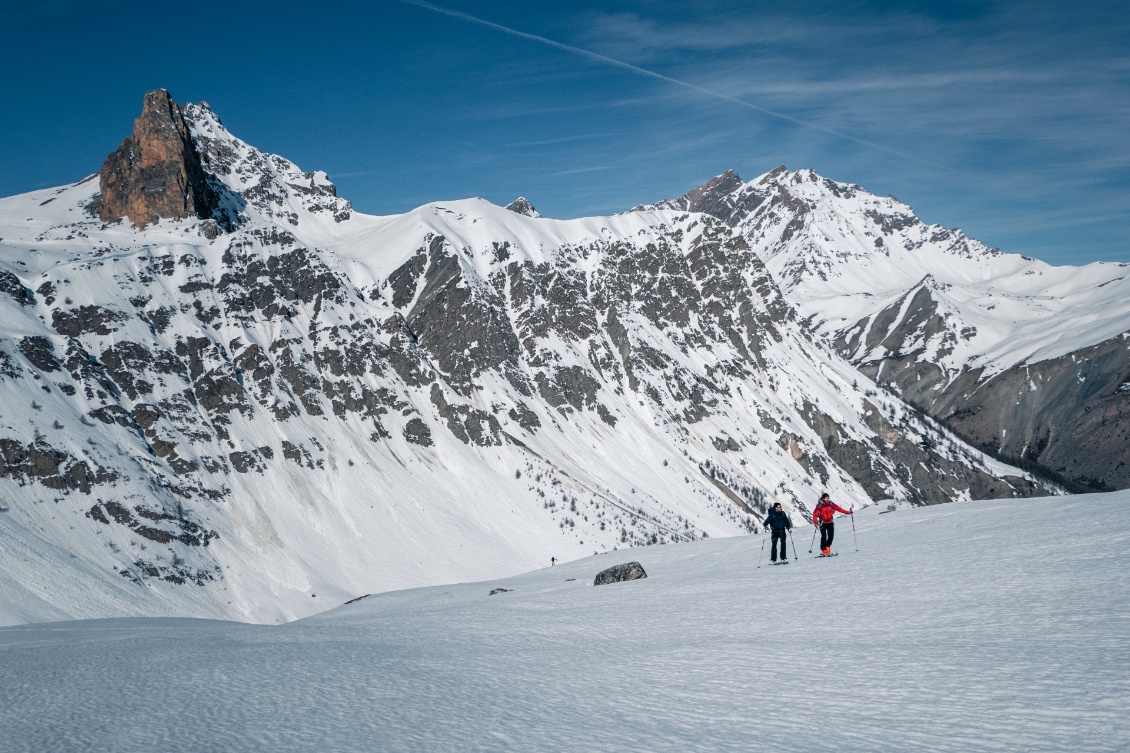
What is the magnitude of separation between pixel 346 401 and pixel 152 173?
55.3m

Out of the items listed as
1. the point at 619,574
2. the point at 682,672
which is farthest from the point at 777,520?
the point at 682,672

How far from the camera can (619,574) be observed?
79.6 feet

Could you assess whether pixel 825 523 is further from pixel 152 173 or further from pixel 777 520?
pixel 152 173

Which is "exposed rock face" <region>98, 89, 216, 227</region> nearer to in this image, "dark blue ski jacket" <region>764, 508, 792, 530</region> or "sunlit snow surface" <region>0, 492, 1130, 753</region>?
"sunlit snow surface" <region>0, 492, 1130, 753</region>

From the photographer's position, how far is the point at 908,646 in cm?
1027

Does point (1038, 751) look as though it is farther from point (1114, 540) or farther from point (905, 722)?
point (1114, 540)

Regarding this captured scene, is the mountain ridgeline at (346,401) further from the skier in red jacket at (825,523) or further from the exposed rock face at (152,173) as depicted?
the skier in red jacket at (825,523)

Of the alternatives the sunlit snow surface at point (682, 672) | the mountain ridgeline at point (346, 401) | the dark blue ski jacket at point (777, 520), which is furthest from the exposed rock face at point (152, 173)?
the dark blue ski jacket at point (777, 520)

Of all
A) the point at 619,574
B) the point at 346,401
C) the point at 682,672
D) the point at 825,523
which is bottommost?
the point at 619,574

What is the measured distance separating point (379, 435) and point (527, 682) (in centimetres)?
11135

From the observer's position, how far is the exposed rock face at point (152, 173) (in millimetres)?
135875

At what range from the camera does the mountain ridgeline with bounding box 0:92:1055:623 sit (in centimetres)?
8362

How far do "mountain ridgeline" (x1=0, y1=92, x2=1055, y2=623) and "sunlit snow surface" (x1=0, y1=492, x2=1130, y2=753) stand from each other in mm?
57946

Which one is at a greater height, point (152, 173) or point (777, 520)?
point (152, 173)
